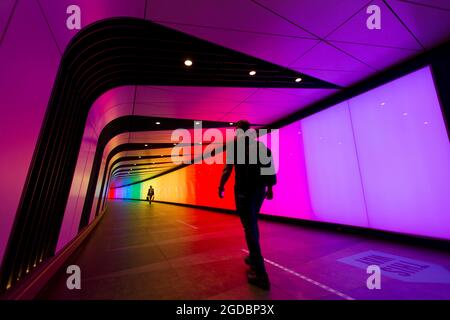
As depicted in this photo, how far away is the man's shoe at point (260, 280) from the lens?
2.47 m

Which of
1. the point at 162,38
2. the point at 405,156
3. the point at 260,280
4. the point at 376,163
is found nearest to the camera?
the point at 260,280

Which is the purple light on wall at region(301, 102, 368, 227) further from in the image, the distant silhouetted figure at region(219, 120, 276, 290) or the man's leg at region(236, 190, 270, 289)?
the man's leg at region(236, 190, 270, 289)

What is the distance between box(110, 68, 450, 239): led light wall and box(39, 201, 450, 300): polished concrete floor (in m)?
0.67

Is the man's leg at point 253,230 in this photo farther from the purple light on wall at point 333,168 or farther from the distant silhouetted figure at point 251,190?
the purple light on wall at point 333,168

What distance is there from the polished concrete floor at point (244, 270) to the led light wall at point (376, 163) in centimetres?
67

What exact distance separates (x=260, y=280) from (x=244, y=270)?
60 centimetres

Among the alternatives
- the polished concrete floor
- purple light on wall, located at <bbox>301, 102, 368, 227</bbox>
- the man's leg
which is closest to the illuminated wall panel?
purple light on wall, located at <bbox>301, 102, 368, 227</bbox>

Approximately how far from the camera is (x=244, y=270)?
120 inches

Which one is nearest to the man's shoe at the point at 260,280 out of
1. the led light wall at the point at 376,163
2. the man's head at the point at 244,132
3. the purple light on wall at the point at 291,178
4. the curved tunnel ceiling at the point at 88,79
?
the man's head at the point at 244,132

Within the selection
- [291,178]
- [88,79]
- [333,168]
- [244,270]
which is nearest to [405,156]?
[333,168]

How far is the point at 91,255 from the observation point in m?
4.07

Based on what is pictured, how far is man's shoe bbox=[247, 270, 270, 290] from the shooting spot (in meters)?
2.47

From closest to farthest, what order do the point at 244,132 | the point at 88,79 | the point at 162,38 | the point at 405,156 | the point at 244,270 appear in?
the point at 244,132 → the point at 244,270 → the point at 162,38 → the point at 88,79 → the point at 405,156

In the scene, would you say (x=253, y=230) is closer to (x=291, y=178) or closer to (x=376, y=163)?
(x=376, y=163)
